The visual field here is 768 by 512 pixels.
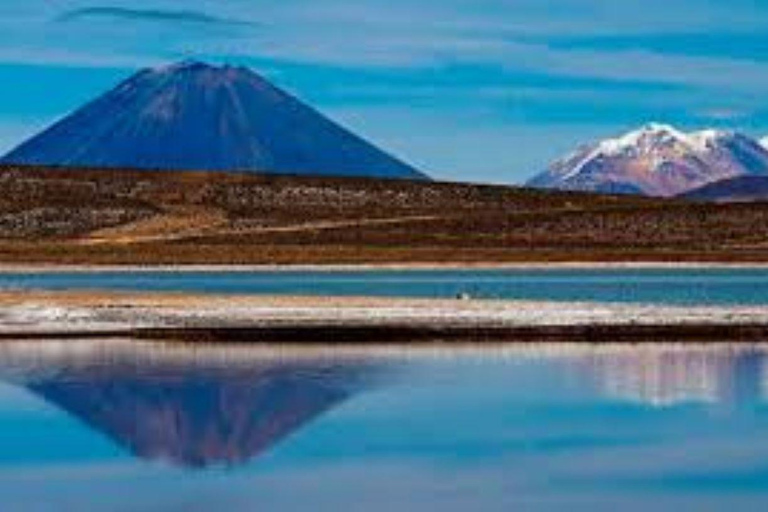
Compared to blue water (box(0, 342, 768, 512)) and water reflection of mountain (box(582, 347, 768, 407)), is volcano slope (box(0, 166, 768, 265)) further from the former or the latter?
blue water (box(0, 342, 768, 512))

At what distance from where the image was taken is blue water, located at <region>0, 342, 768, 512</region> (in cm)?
2377

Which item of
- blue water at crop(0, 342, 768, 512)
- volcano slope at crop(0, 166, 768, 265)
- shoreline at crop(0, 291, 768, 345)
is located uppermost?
volcano slope at crop(0, 166, 768, 265)

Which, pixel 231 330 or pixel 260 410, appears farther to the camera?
pixel 231 330

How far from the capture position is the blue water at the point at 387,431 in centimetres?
2377

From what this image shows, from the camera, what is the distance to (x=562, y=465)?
26234 mm

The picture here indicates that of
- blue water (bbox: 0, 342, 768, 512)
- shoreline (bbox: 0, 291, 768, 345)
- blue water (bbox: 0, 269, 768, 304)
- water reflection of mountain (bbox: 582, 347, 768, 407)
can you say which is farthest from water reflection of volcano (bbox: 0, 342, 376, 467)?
blue water (bbox: 0, 269, 768, 304)

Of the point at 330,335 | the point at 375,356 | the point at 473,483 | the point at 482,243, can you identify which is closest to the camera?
the point at 473,483

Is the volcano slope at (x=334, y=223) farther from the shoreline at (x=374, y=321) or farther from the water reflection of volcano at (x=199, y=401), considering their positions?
the water reflection of volcano at (x=199, y=401)

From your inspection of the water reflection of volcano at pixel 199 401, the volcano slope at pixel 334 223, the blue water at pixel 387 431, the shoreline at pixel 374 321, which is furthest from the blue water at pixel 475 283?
the water reflection of volcano at pixel 199 401

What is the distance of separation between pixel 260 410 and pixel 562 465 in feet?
26.3

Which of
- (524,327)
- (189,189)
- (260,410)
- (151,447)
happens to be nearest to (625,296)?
(524,327)

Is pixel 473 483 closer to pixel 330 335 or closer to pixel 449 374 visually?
pixel 449 374

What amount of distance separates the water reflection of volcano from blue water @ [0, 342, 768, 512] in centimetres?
7

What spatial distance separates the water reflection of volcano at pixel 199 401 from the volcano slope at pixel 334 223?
76.4 metres
